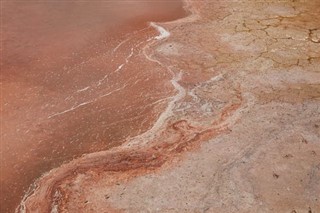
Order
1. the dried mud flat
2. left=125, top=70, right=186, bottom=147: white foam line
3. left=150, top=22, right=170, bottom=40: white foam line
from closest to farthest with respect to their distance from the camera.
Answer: the dried mud flat → left=125, top=70, right=186, bottom=147: white foam line → left=150, top=22, right=170, bottom=40: white foam line

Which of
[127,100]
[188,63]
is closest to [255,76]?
[188,63]

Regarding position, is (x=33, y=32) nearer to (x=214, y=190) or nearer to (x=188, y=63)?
(x=188, y=63)

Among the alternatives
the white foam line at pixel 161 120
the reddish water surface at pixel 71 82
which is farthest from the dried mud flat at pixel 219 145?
the reddish water surface at pixel 71 82

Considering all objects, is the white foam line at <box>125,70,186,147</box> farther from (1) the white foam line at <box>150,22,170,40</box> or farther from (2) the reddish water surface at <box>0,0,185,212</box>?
(1) the white foam line at <box>150,22,170,40</box>

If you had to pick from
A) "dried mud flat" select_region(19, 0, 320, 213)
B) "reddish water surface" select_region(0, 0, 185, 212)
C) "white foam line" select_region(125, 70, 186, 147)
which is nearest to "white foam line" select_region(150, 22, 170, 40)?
"reddish water surface" select_region(0, 0, 185, 212)

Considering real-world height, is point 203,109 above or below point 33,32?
below

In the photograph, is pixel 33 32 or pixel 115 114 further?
pixel 33 32
